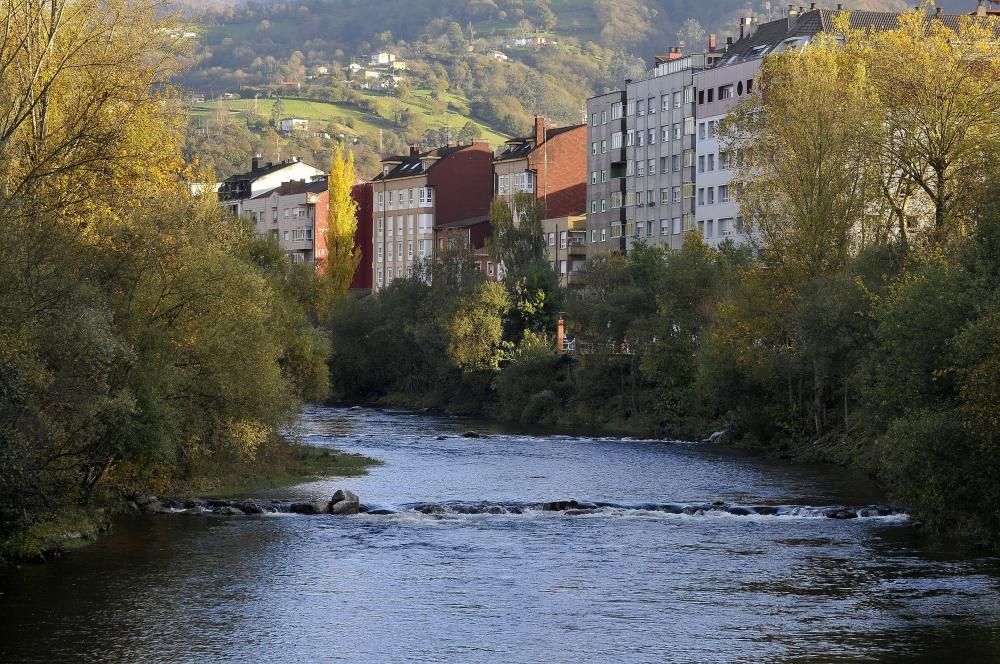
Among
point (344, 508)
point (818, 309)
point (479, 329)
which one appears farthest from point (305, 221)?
point (344, 508)

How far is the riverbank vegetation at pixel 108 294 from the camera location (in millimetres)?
36000

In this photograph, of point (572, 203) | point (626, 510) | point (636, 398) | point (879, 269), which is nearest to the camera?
point (626, 510)

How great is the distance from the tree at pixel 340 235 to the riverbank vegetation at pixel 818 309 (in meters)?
27.1

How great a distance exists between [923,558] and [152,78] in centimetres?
2702

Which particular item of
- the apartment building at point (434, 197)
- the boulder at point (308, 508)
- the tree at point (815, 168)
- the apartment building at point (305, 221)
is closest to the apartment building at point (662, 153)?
the apartment building at point (434, 197)

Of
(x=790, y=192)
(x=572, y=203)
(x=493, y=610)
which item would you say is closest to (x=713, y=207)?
(x=572, y=203)

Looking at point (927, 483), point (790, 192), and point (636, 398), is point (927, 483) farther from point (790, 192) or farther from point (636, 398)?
point (636, 398)

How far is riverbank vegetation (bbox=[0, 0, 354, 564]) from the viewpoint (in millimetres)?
36000

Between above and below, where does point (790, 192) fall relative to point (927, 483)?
above

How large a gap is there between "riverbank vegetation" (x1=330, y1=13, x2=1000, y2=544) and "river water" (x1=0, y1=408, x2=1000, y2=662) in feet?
16.4

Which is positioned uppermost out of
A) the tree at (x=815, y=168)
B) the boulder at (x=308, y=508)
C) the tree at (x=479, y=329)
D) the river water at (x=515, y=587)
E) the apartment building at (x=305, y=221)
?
the apartment building at (x=305, y=221)

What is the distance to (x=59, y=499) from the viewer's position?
1475 inches

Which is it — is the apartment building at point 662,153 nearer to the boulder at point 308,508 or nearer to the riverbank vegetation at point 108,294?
the riverbank vegetation at point 108,294

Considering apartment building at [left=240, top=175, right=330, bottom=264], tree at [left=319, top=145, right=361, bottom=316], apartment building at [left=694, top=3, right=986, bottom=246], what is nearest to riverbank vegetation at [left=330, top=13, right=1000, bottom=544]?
apartment building at [left=694, top=3, right=986, bottom=246]
